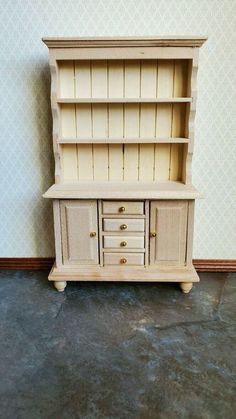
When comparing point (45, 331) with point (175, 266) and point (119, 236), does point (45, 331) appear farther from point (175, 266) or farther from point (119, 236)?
point (175, 266)

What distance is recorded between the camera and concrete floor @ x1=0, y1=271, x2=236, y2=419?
4.78 feet

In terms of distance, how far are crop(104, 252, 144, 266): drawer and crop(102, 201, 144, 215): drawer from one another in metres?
0.31

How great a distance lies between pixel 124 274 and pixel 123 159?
84 centimetres

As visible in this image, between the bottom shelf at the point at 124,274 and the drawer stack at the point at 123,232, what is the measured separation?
0.05m

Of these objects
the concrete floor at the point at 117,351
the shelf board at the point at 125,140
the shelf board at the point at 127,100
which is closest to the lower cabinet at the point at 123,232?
the concrete floor at the point at 117,351

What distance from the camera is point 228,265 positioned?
2.69 m

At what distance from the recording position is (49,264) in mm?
2740

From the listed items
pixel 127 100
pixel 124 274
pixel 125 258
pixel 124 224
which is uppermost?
pixel 127 100

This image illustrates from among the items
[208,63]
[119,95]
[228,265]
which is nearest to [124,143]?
[119,95]

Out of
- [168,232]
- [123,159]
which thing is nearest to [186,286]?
[168,232]

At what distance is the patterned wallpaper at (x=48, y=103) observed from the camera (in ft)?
7.52

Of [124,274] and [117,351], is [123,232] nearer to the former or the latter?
[124,274]

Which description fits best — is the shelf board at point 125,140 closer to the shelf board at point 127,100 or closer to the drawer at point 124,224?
the shelf board at point 127,100

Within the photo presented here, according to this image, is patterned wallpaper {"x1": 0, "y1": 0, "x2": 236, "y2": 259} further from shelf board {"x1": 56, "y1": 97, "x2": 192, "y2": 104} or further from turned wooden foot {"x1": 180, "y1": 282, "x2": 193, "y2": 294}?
turned wooden foot {"x1": 180, "y1": 282, "x2": 193, "y2": 294}
